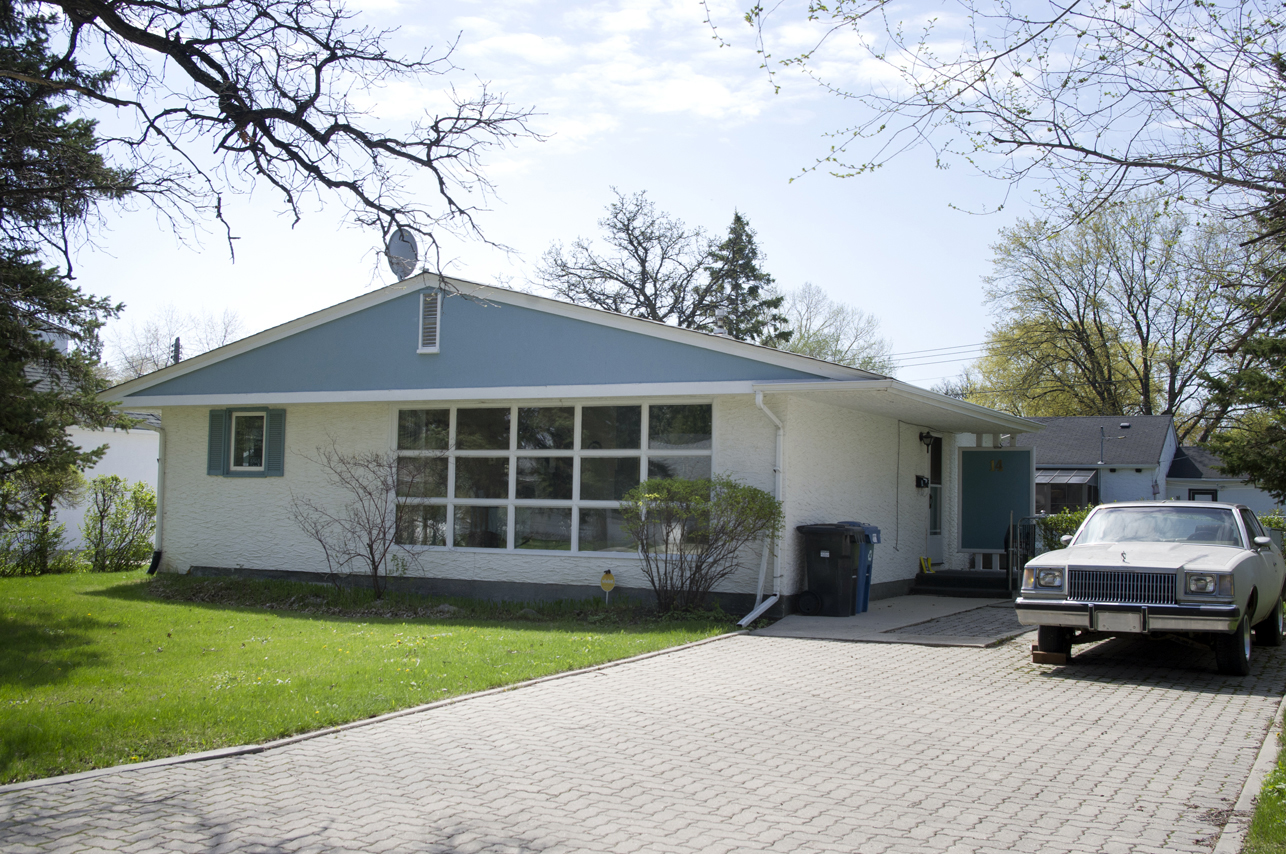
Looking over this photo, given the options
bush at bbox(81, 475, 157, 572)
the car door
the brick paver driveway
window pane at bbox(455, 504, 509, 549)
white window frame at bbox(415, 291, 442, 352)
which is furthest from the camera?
bush at bbox(81, 475, 157, 572)

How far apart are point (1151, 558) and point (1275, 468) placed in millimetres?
13759

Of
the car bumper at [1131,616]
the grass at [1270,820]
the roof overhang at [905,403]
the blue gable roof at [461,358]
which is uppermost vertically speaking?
the blue gable roof at [461,358]

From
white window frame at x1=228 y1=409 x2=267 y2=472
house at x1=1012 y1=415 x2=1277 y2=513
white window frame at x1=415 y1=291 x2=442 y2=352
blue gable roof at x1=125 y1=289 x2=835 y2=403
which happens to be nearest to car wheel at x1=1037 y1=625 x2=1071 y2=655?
blue gable roof at x1=125 y1=289 x2=835 y2=403

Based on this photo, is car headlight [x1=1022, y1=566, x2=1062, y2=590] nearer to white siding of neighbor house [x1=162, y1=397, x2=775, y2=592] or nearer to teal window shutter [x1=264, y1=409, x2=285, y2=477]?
white siding of neighbor house [x1=162, y1=397, x2=775, y2=592]

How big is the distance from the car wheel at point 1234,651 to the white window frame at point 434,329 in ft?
34.2

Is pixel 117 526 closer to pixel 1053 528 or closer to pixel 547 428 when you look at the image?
pixel 547 428

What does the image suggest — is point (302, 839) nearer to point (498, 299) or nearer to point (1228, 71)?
point (1228, 71)

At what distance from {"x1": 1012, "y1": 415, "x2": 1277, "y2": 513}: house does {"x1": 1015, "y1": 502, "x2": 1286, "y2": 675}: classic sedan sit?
73.1 ft

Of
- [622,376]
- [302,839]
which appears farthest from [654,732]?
[622,376]

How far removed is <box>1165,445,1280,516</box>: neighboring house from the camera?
1394 inches

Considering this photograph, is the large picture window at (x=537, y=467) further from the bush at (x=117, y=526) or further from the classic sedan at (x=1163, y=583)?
the bush at (x=117, y=526)

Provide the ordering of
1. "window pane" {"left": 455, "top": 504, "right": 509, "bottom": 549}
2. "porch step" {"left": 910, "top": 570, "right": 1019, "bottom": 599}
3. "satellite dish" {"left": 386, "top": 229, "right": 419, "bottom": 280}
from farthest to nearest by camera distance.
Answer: "porch step" {"left": 910, "top": 570, "right": 1019, "bottom": 599} < "window pane" {"left": 455, "top": 504, "right": 509, "bottom": 549} < "satellite dish" {"left": 386, "top": 229, "right": 419, "bottom": 280}

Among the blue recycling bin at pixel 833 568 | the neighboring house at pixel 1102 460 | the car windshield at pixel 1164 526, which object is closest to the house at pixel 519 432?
the blue recycling bin at pixel 833 568

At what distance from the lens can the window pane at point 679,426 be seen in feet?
42.9
